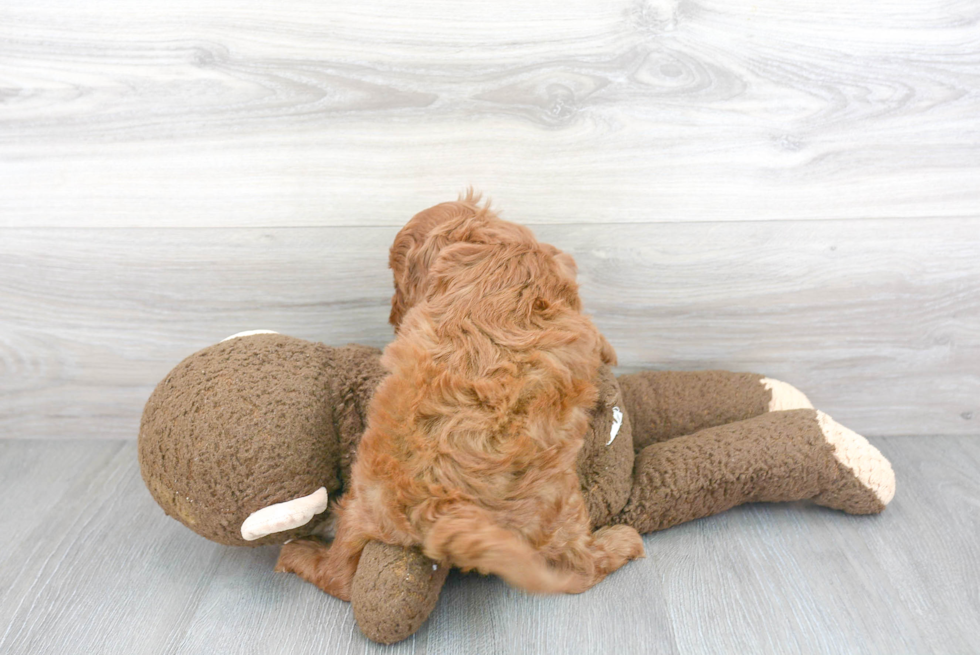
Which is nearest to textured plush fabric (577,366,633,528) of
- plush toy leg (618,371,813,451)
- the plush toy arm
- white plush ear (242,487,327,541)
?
plush toy leg (618,371,813,451)

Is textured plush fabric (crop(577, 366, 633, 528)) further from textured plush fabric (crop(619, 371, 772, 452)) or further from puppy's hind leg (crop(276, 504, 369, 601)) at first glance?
puppy's hind leg (crop(276, 504, 369, 601))

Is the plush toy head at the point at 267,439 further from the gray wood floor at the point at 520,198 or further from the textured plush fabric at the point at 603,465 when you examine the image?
the gray wood floor at the point at 520,198

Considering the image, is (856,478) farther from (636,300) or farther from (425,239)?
(425,239)

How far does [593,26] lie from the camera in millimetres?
1077

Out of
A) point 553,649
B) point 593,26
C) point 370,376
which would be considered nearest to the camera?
point 553,649

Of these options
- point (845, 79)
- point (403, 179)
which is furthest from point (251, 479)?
point (845, 79)

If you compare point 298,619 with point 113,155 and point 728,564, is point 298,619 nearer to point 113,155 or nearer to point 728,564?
point 728,564

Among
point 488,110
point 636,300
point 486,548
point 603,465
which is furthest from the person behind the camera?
point 636,300

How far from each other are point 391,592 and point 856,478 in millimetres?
705

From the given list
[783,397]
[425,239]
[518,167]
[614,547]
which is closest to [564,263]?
[425,239]

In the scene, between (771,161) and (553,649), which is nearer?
(553,649)

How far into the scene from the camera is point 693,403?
1.14 metres

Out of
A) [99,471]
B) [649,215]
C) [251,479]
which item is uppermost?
[649,215]

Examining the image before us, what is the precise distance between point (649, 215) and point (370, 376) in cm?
54
